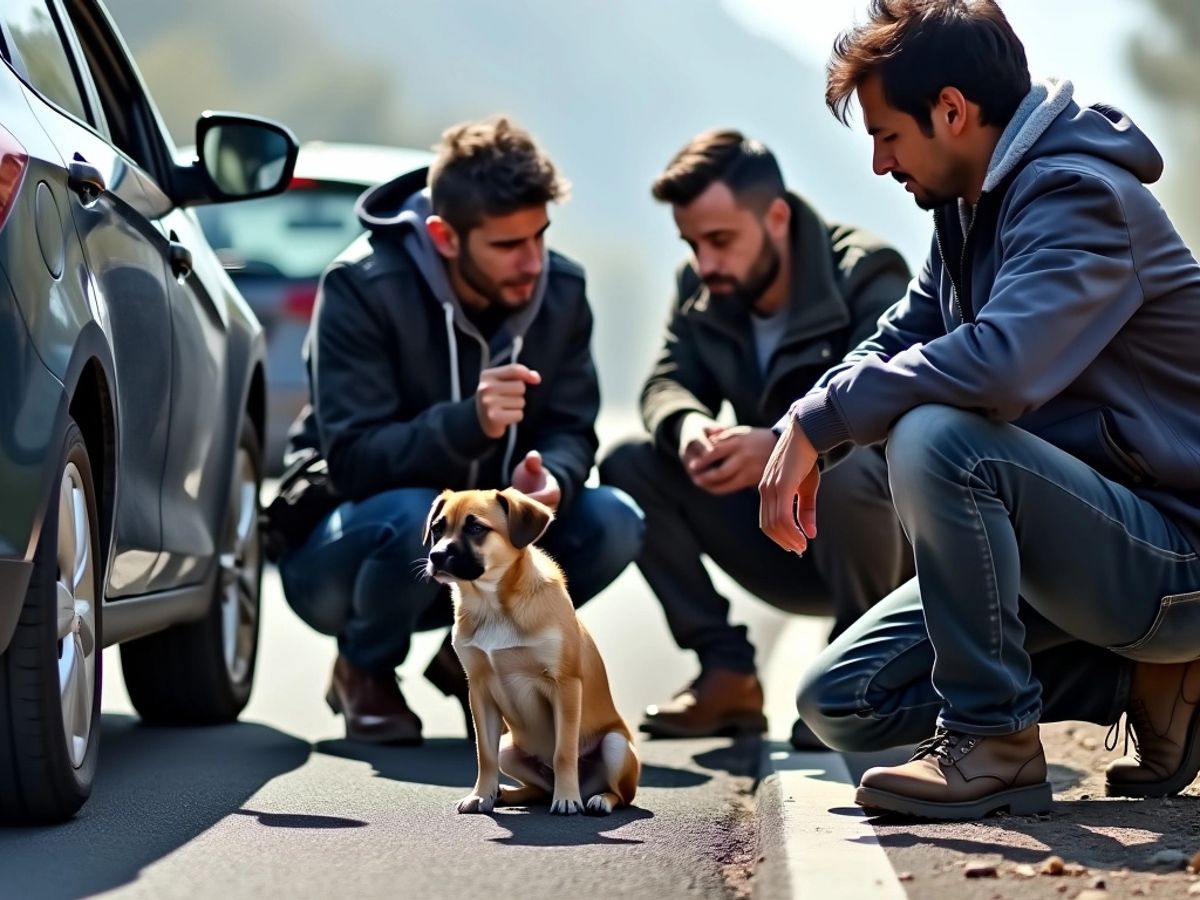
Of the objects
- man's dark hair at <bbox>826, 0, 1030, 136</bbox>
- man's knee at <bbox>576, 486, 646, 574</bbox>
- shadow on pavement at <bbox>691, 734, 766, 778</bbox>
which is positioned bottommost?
shadow on pavement at <bbox>691, 734, 766, 778</bbox>

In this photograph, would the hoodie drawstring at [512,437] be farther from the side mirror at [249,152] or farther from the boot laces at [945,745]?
the boot laces at [945,745]

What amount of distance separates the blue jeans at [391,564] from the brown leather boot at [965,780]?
1.91 m

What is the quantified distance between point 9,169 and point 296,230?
327 inches

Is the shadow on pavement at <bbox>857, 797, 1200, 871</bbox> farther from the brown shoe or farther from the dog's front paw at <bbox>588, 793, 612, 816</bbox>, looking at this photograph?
the brown shoe

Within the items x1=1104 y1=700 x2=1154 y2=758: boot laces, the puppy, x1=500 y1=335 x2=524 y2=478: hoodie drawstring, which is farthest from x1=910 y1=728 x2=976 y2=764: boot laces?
x1=500 y1=335 x2=524 y2=478: hoodie drawstring

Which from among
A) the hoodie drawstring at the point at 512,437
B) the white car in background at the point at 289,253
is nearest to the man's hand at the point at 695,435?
the hoodie drawstring at the point at 512,437

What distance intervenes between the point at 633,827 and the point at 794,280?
7.79 ft

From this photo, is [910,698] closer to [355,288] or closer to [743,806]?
[743,806]

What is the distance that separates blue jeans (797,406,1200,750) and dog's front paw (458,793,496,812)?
810 mm

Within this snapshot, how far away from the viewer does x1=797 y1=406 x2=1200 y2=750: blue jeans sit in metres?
3.76

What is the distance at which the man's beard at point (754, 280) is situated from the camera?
5996 millimetres

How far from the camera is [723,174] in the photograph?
240 inches

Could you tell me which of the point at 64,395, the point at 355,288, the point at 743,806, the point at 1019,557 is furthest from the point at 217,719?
the point at 1019,557

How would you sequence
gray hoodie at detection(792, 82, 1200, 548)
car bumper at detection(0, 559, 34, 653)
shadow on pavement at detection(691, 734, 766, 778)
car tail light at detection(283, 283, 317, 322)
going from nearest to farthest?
car bumper at detection(0, 559, 34, 653)
gray hoodie at detection(792, 82, 1200, 548)
shadow on pavement at detection(691, 734, 766, 778)
car tail light at detection(283, 283, 317, 322)
